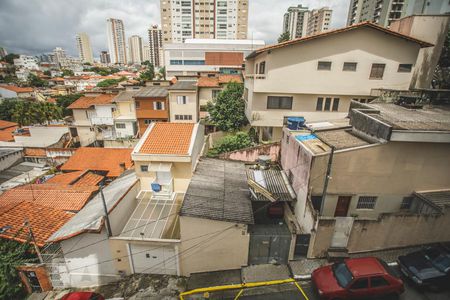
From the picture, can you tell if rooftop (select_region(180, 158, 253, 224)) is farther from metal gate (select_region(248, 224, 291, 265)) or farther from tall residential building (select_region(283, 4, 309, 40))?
tall residential building (select_region(283, 4, 309, 40))

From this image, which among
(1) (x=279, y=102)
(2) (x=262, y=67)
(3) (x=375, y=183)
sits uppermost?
(2) (x=262, y=67)

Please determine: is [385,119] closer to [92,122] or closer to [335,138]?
[335,138]

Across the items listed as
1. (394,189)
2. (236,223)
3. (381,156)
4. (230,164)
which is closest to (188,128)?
(230,164)

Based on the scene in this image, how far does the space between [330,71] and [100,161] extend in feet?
88.3

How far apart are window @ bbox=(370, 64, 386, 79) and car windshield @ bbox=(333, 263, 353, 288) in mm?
18520

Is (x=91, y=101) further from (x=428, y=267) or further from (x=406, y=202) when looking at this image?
(x=428, y=267)

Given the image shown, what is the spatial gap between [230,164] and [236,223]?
24.2ft

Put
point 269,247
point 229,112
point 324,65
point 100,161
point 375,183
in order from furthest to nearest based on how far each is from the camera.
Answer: point 100,161 → point 229,112 → point 324,65 → point 375,183 → point 269,247

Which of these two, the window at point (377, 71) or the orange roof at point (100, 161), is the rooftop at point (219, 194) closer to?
the orange roof at point (100, 161)

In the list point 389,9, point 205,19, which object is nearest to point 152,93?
point 205,19

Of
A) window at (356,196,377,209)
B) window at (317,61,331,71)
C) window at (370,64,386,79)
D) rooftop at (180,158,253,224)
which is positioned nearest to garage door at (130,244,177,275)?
rooftop at (180,158,253,224)

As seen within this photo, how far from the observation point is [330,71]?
808 inches

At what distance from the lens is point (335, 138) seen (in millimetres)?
14398

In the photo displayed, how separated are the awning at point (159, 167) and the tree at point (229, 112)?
494 inches
